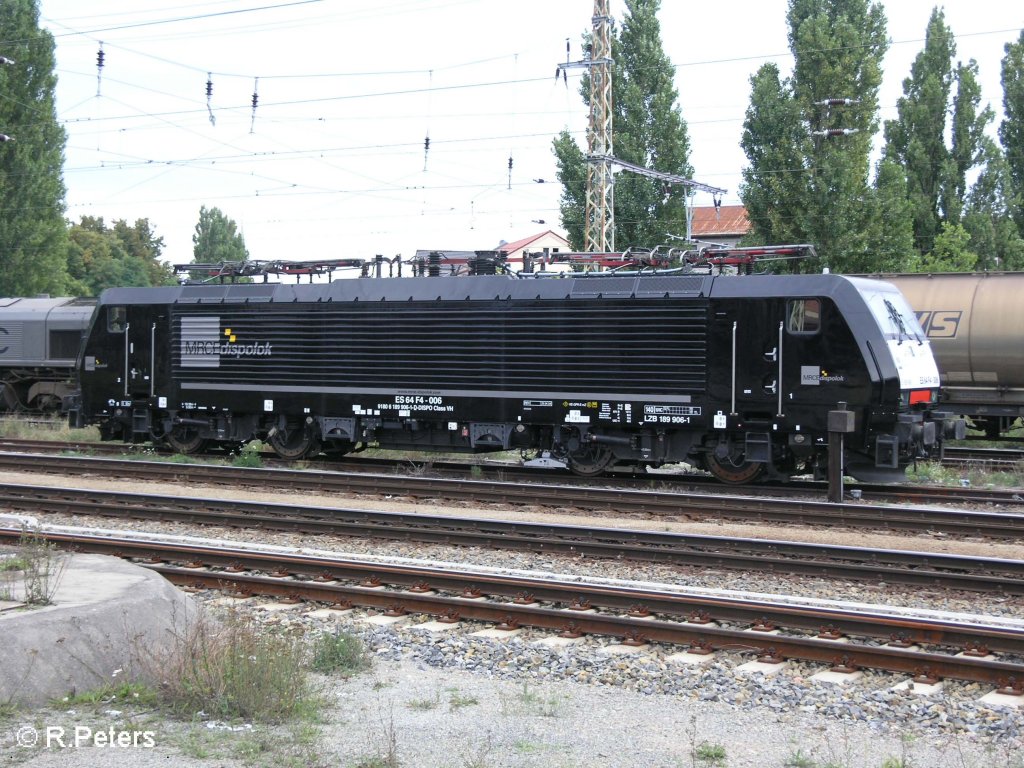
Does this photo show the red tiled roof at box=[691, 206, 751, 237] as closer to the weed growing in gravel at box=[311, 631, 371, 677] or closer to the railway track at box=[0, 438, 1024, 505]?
the railway track at box=[0, 438, 1024, 505]

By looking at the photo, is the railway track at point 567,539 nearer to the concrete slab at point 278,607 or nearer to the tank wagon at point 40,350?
the concrete slab at point 278,607

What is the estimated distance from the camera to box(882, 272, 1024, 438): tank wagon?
21609mm

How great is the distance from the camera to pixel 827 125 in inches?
1273

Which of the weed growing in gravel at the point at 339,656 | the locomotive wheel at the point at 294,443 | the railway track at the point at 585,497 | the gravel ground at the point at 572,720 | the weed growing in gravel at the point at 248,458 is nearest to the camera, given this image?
the gravel ground at the point at 572,720

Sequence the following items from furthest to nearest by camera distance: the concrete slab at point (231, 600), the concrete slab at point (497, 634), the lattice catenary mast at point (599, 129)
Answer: the lattice catenary mast at point (599, 129) < the concrete slab at point (231, 600) < the concrete slab at point (497, 634)

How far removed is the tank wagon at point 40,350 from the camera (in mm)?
30125

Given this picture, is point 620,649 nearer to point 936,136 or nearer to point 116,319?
point 116,319

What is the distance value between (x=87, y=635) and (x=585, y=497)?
9402mm

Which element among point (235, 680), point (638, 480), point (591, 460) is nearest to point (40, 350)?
point (591, 460)

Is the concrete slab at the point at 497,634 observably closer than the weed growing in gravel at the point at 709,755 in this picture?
No

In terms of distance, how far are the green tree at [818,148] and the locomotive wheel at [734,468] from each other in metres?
14.8

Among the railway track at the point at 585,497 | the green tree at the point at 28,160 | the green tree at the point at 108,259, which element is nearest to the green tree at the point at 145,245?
the green tree at the point at 108,259

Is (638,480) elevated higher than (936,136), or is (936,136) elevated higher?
(936,136)

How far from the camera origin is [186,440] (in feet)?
71.8
